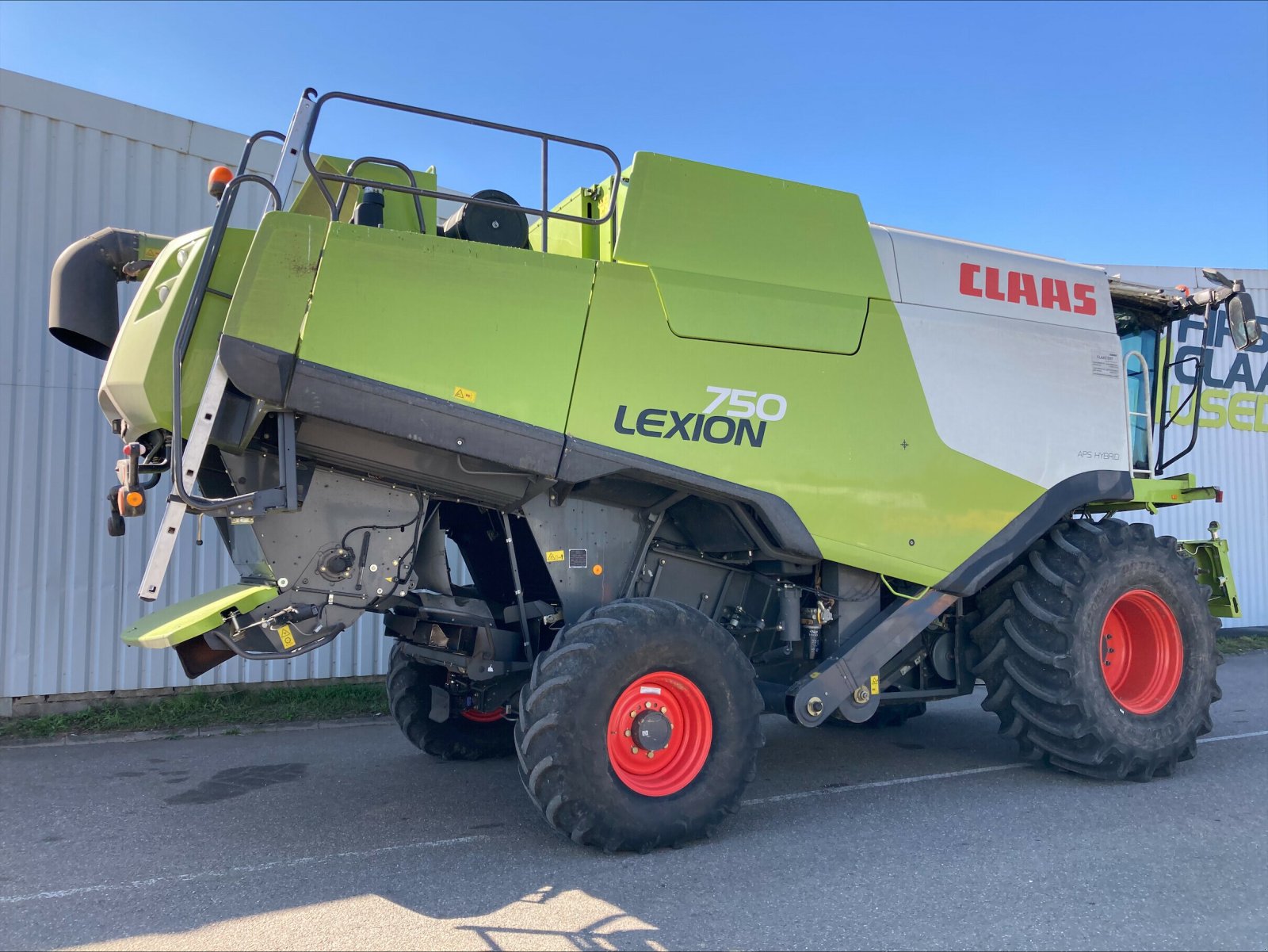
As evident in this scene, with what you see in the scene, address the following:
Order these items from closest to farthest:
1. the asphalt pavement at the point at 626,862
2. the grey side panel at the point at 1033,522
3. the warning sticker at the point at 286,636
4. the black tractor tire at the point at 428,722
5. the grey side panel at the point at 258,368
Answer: the asphalt pavement at the point at 626,862, the grey side panel at the point at 258,368, the warning sticker at the point at 286,636, the grey side panel at the point at 1033,522, the black tractor tire at the point at 428,722

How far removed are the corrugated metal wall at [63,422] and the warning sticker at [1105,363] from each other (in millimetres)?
A: 7072

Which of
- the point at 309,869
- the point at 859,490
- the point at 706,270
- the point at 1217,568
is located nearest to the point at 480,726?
the point at 309,869

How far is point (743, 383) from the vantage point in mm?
4680

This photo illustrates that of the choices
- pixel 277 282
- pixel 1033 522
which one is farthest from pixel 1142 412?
pixel 277 282

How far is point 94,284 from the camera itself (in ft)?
15.3

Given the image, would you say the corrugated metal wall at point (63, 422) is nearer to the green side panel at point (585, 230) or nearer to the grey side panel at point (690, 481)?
the green side panel at point (585, 230)

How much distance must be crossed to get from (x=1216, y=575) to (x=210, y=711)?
7.94 m

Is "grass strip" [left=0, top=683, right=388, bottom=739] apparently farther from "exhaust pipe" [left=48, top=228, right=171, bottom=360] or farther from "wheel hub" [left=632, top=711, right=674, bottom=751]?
"wheel hub" [left=632, top=711, right=674, bottom=751]

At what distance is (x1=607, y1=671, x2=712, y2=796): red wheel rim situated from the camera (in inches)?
170

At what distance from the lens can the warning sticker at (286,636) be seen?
424 cm

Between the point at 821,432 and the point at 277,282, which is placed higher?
the point at 277,282

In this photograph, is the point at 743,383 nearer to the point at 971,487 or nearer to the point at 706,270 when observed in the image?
the point at 706,270

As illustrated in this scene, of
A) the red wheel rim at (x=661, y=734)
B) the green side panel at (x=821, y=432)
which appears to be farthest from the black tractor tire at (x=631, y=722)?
the green side panel at (x=821, y=432)

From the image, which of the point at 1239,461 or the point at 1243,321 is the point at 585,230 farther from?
the point at 1239,461
